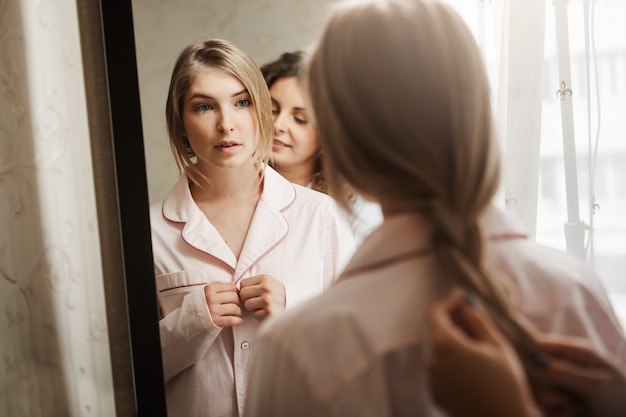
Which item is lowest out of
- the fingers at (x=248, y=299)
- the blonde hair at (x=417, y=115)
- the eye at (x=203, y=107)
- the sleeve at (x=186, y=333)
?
the sleeve at (x=186, y=333)

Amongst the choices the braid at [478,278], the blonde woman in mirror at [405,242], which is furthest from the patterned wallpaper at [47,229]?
the braid at [478,278]

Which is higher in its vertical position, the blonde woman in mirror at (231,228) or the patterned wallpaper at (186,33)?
the patterned wallpaper at (186,33)

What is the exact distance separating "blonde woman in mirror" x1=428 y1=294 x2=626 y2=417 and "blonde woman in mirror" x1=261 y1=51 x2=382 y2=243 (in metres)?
0.62

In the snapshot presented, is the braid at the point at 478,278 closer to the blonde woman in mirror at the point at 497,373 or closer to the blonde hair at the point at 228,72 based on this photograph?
the blonde woman in mirror at the point at 497,373

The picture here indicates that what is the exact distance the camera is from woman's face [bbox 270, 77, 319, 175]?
3.83ft

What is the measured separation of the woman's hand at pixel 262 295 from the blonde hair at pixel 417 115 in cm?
54

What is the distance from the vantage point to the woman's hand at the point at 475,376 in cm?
53

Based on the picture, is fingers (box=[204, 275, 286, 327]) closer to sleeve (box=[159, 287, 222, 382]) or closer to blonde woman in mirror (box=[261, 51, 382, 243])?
sleeve (box=[159, 287, 222, 382])

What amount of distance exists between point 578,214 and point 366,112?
786 millimetres

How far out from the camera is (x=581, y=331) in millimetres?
666

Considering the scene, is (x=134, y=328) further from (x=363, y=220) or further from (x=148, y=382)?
(x=363, y=220)

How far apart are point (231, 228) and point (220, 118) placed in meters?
0.22

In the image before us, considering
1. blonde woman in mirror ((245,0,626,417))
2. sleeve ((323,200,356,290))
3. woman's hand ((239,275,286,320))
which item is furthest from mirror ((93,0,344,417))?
blonde woman in mirror ((245,0,626,417))

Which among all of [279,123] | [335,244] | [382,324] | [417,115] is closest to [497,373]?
[382,324]
